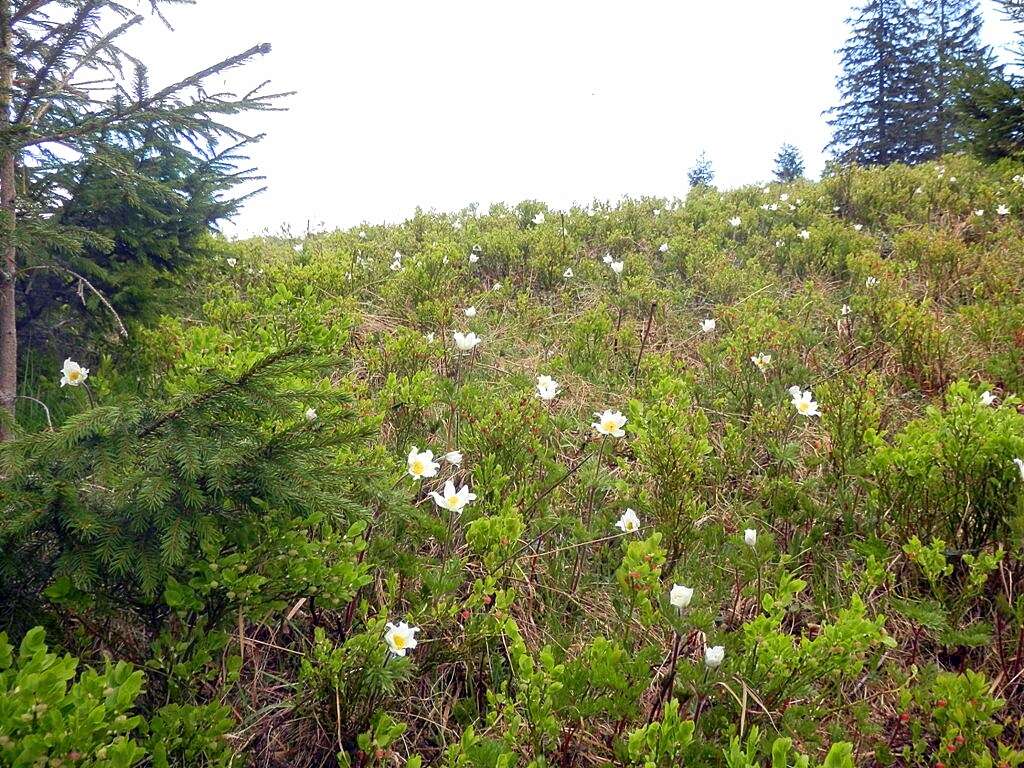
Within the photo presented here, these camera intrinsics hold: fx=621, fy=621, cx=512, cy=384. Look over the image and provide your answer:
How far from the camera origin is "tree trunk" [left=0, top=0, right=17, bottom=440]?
275 cm

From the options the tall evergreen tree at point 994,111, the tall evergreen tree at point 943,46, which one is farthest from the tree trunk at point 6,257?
the tall evergreen tree at point 943,46

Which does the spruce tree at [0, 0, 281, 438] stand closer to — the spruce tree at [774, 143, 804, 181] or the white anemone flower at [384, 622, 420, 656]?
the white anemone flower at [384, 622, 420, 656]

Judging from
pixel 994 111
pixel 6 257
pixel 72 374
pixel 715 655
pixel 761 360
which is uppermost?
pixel 994 111

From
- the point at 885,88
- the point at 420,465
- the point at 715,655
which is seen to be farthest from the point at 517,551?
the point at 885,88

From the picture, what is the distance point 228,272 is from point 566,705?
17.5ft

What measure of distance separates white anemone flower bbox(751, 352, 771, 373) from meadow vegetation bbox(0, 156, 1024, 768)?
3cm

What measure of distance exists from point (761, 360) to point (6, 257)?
13.6ft

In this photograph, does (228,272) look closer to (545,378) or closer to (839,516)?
(545,378)

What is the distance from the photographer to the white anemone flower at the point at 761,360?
4051 millimetres

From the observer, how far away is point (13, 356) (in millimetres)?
2924

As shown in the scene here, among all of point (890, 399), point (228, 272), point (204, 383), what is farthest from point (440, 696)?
point (228, 272)

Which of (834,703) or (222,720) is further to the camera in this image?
(834,703)

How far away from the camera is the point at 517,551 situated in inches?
98.7

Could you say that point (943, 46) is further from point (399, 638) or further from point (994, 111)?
point (399, 638)
